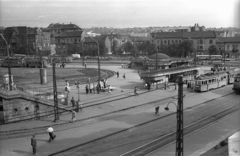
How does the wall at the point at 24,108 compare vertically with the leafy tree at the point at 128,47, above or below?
below

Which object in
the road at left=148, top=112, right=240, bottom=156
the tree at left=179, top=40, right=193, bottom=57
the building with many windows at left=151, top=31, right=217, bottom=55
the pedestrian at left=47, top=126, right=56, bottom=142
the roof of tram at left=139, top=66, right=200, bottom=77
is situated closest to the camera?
the road at left=148, top=112, right=240, bottom=156

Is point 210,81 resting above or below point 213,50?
below

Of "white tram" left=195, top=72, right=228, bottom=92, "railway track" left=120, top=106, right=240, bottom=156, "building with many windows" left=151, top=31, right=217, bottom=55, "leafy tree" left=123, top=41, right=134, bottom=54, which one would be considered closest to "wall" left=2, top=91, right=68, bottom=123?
"railway track" left=120, top=106, right=240, bottom=156

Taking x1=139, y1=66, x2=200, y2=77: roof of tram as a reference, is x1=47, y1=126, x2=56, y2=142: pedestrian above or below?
below

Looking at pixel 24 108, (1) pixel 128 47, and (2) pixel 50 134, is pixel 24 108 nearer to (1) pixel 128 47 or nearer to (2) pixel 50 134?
(2) pixel 50 134

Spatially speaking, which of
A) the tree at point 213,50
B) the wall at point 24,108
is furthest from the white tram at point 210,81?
the tree at point 213,50

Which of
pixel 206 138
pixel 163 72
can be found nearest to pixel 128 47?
pixel 163 72

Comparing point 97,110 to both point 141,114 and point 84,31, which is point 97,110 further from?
point 84,31

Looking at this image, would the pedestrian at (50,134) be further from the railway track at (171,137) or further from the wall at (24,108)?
the wall at (24,108)

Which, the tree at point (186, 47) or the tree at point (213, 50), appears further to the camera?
the tree at point (213, 50)

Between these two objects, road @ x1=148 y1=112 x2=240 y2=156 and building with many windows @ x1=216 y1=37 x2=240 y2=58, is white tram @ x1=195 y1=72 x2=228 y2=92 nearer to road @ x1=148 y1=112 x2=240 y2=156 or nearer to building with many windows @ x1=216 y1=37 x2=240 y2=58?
road @ x1=148 y1=112 x2=240 y2=156
